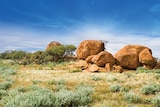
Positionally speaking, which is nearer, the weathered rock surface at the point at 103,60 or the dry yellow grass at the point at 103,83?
the dry yellow grass at the point at 103,83

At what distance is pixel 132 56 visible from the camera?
101ft

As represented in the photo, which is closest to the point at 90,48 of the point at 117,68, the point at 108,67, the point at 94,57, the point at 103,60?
the point at 94,57

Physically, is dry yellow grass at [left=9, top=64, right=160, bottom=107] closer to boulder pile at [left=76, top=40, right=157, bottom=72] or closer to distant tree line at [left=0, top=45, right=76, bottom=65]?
boulder pile at [left=76, top=40, right=157, bottom=72]

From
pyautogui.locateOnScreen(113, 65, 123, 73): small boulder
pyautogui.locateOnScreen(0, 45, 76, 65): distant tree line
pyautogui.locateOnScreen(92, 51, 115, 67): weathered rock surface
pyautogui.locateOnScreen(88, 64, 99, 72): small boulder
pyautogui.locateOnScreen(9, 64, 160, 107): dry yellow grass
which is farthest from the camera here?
pyautogui.locateOnScreen(0, 45, 76, 65): distant tree line

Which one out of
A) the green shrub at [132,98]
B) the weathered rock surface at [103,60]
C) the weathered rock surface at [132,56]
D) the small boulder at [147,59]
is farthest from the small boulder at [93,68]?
the green shrub at [132,98]

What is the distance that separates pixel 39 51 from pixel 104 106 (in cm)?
5147

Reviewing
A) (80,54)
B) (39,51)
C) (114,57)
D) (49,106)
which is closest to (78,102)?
(49,106)

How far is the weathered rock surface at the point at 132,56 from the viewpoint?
30.1 meters

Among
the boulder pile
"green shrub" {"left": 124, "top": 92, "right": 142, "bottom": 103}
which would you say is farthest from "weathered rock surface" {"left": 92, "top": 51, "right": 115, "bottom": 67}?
"green shrub" {"left": 124, "top": 92, "right": 142, "bottom": 103}

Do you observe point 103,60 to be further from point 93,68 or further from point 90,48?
point 90,48

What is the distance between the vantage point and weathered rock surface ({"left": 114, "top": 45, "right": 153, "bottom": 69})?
98.6ft

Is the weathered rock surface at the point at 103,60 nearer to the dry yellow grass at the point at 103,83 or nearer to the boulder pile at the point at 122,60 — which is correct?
the boulder pile at the point at 122,60

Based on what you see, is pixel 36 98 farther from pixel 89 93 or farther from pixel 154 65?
pixel 154 65

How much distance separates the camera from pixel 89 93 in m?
10.1
